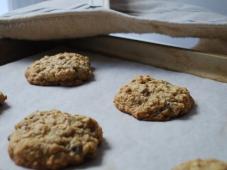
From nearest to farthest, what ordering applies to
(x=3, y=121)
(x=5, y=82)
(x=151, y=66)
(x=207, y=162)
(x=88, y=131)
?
(x=207, y=162), (x=88, y=131), (x=3, y=121), (x=5, y=82), (x=151, y=66)

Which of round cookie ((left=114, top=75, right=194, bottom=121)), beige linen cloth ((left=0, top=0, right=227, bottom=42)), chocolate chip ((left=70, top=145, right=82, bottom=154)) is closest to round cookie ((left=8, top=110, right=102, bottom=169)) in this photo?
chocolate chip ((left=70, top=145, right=82, bottom=154))

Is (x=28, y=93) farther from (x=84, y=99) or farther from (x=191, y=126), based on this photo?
(x=191, y=126)

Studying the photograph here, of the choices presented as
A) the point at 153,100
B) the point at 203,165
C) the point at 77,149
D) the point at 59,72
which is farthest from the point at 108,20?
the point at 203,165

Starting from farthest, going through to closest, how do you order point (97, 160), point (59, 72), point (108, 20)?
point (108, 20)
point (59, 72)
point (97, 160)

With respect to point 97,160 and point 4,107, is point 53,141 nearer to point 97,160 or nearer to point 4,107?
point 97,160

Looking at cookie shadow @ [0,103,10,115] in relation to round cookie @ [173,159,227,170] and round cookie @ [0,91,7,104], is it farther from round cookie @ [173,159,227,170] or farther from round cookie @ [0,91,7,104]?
round cookie @ [173,159,227,170]

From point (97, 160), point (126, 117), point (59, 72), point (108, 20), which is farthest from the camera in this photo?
point (108, 20)

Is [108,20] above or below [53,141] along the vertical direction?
above

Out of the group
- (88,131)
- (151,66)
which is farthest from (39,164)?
(151,66)
